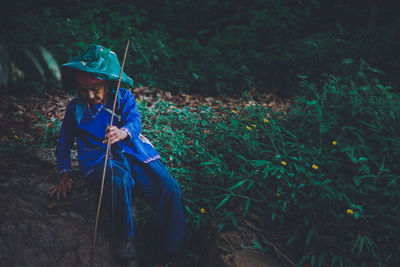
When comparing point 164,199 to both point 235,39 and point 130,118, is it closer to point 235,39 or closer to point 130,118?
point 130,118

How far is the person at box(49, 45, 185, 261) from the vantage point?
204cm

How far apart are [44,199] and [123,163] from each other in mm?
677

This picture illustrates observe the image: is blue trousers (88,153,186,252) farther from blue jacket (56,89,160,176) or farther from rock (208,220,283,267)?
rock (208,220,283,267)

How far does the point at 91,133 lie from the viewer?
2.19 m

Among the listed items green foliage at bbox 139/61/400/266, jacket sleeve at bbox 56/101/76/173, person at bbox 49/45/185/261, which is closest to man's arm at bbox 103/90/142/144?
person at bbox 49/45/185/261

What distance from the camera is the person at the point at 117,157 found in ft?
6.71

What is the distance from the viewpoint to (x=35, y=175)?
8.02 ft

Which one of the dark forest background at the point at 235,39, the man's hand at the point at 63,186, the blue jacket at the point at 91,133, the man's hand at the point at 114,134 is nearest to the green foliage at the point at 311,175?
the blue jacket at the point at 91,133

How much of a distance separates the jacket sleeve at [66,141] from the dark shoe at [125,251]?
26.7 inches

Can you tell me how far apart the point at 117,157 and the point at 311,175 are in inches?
59.5

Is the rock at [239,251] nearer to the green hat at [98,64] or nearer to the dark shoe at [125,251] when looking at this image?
the dark shoe at [125,251]

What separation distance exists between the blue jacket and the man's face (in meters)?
0.06

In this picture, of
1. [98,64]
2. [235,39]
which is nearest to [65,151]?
[98,64]

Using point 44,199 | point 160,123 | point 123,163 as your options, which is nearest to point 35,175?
point 44,199
